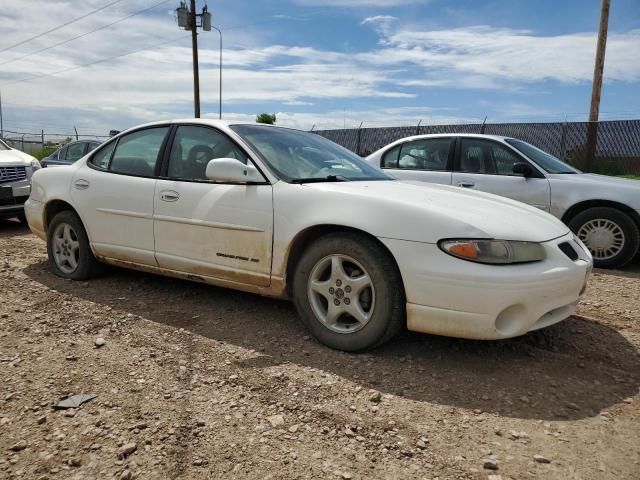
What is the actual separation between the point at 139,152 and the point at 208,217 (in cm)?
113

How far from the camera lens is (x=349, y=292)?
3.04m

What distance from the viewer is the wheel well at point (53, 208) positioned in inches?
184

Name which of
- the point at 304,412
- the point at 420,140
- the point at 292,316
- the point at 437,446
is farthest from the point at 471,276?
the point at 420,140

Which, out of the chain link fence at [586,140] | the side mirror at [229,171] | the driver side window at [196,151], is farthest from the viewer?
the chain link fence at [586,140]

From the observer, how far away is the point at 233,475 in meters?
1.97

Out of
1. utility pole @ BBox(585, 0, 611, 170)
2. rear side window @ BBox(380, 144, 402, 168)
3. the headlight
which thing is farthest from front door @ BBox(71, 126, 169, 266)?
utility pole @ BBox(585, 0, 611, 170)

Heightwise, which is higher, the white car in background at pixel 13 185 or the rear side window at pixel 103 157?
the rear side window at pixel 103 157

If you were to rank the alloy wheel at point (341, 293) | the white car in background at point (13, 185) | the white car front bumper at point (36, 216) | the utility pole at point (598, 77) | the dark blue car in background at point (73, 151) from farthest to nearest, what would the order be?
the utility pole at point (598, 77) < the dark blue car in background at point (73, 151) < the white car in background at point (13, 185) < the white car front bumper at point (36, 216) < the alloy wheel at point (341, 293)

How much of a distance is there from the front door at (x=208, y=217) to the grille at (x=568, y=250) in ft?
5.69

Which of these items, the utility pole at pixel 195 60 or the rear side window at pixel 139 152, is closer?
the rear side window at pixel 139 152

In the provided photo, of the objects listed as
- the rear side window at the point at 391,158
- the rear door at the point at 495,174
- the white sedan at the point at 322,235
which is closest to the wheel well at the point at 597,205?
the rear door at the point at 495,174

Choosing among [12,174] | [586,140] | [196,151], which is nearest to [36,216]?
[196,151]

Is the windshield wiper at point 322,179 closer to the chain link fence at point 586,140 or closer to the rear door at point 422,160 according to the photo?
the rear door at point 422,160

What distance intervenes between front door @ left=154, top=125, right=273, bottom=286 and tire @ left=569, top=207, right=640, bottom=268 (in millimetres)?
3910
